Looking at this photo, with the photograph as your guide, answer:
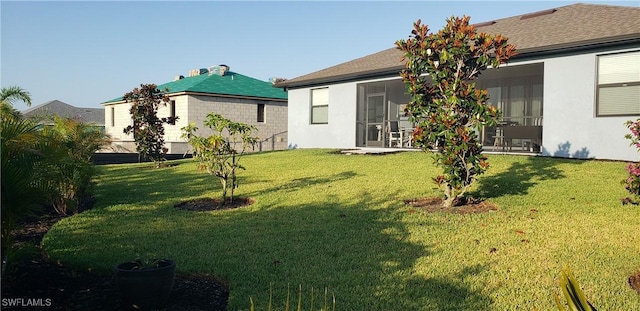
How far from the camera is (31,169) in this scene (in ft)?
13.8

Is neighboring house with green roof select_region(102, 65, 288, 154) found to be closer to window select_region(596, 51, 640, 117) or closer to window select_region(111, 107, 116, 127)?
window select_region(111, 107, 116, 127)

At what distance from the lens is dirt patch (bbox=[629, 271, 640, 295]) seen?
13.1ft

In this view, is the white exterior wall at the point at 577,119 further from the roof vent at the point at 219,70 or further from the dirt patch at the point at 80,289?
the roof vent at the point at 219,70

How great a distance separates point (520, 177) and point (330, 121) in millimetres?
10128

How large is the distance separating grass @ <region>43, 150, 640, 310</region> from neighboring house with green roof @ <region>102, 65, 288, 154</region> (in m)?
15.3

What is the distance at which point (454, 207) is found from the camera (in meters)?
7.37

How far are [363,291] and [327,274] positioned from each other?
0.54m

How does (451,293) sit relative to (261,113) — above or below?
below

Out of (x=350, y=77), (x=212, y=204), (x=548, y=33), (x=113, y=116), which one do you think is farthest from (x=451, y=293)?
(x=113, y=116)

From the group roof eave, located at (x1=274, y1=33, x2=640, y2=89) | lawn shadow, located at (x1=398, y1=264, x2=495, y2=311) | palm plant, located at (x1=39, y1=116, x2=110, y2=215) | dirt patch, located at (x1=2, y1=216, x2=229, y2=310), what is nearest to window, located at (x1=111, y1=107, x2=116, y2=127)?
roof eave, located at (x1=274, y1=33, x2=640, y2=89)

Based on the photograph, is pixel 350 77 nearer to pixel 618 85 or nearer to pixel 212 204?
pixel 618 85

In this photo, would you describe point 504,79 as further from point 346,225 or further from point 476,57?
point 346,225

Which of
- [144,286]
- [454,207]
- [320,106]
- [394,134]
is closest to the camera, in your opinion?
[144,286]

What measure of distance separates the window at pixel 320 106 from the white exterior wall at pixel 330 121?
7.0 inches
